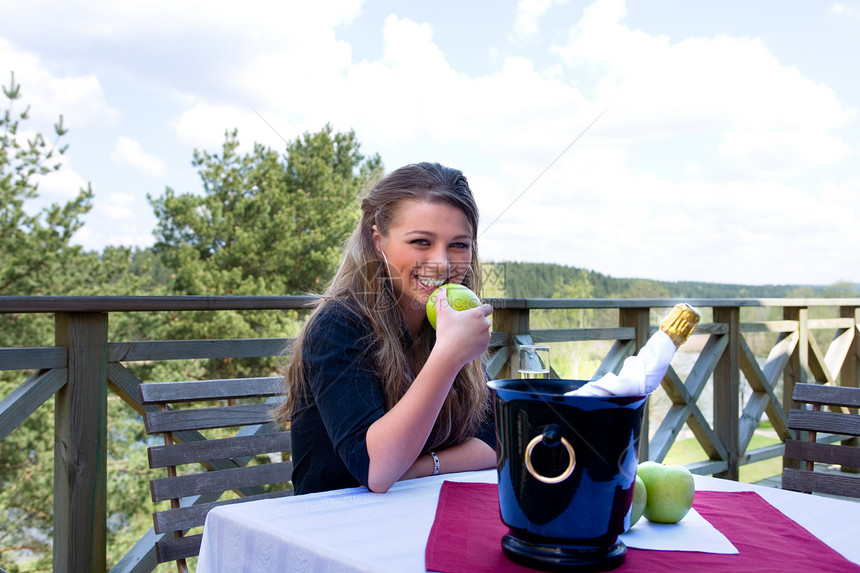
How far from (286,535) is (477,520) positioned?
212 mm

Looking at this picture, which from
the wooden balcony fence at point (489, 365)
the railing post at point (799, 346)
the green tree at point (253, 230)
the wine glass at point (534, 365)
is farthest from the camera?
the green tree at point (253, 230)

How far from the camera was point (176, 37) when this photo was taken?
59.8ft

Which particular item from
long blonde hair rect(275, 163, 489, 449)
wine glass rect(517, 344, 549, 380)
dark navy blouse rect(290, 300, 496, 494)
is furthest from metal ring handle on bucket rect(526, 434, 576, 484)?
long blonde hair rect(275, 163, 489, 449)

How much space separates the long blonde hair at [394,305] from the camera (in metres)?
1.20

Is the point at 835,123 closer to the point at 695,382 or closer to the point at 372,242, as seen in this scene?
the point at 695,382

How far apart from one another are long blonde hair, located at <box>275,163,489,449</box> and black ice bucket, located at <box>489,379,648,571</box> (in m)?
0.55

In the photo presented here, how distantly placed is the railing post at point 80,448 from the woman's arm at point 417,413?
45.7 inches

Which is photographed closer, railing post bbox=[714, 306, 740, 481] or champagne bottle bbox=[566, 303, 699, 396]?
champagne bottle bbox=[566, 303, 699, 396]

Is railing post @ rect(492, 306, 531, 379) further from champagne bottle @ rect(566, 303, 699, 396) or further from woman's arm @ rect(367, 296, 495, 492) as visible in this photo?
champagne bottle @ rect(566, 303, 699, 396)

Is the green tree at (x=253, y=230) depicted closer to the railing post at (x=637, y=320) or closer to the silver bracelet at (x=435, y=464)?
A: the railing post at (x=637, y=320)

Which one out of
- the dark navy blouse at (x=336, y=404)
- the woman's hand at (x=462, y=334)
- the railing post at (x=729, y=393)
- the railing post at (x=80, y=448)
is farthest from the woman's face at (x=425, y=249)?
the railing post at (x=729, y=393)

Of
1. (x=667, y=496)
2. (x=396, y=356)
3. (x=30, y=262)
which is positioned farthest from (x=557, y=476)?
(x=30, y=262)

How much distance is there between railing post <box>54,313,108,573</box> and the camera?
5.69 feet

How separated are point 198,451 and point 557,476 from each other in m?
1.05
